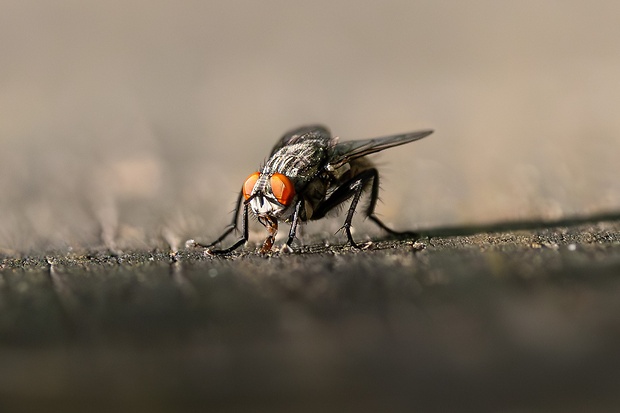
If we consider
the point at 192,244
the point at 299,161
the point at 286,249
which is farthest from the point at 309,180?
the point at 192,244

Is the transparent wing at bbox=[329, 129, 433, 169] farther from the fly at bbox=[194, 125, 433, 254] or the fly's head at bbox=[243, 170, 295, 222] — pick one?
the fly's head at bbox=[243, 170, 295, 222]

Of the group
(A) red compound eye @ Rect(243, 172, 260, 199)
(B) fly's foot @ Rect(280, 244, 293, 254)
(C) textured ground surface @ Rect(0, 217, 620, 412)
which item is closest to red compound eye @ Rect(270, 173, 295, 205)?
(A) red compound eye @ Rect(243, 172, 260, 199)

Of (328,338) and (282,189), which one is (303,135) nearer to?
(282,189)

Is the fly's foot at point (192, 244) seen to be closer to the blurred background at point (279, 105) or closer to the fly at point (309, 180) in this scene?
the blurred background at point (279, 105)

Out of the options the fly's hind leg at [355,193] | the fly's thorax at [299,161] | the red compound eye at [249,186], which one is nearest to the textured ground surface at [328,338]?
the red compound eye at [249,186]

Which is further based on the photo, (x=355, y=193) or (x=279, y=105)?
(x=279, y=105)

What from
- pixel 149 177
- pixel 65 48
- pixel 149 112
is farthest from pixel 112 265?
pixel 65 48
